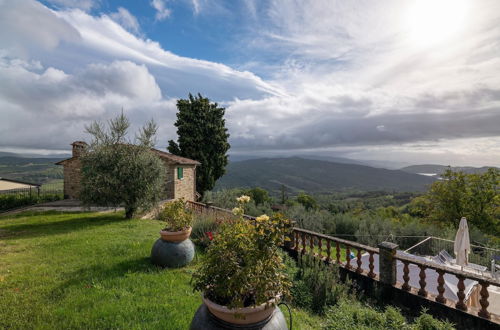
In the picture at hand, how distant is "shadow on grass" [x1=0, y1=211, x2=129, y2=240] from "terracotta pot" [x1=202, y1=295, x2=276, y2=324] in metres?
11.0

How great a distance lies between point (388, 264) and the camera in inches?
232

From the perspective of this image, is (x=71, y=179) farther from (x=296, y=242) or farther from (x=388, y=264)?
(x=388, y=264)

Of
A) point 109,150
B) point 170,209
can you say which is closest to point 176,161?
point 109,150

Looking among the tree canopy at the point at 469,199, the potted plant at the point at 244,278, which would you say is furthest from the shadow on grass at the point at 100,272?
the tree canopy at the point at 469,199

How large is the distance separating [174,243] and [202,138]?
20.1m

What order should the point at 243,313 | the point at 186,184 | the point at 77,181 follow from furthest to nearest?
the point at 77,181
the point at 186,184
the point at 243,313

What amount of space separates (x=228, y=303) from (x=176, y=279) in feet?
11.0

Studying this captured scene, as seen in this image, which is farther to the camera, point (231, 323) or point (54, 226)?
point (54, 226)

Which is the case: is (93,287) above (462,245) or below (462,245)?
below

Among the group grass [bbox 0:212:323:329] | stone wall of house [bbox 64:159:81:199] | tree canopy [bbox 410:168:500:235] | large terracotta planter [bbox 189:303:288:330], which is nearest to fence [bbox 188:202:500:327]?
grass [bbox 0:212:323:329]

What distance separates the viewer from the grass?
390 centimetres

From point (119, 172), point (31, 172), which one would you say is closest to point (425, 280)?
point (119, 172)

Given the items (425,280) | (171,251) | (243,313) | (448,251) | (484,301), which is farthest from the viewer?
(448,251)

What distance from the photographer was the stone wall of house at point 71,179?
2152 cm
